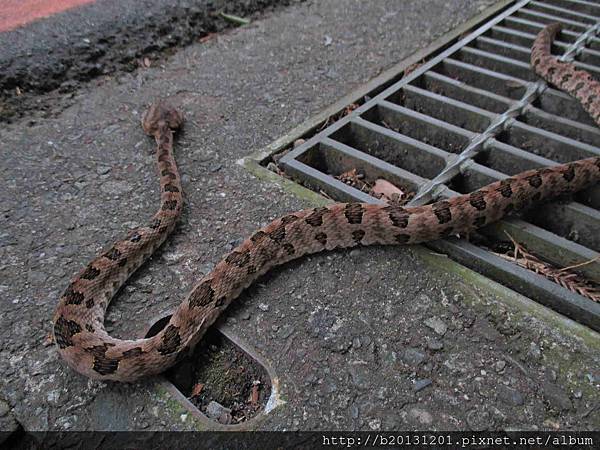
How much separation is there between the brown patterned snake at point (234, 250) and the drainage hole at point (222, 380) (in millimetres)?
114

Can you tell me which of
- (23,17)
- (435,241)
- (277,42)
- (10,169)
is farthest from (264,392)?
(23,17)

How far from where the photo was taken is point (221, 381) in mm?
2762

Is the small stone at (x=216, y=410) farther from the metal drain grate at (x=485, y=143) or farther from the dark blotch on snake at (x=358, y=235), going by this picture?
the metal drain grate at (x=485, y=143)

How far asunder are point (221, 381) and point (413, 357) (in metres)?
0.98

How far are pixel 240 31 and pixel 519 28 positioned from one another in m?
2.75

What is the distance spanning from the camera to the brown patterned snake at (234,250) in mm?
2688

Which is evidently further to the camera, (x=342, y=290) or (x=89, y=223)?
(x=89, y=223)

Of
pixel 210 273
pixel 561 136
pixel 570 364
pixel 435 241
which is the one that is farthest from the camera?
pixel 561 136

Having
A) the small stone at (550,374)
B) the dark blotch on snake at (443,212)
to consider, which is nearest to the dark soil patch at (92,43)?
the dark blotch on snake at (443,212)

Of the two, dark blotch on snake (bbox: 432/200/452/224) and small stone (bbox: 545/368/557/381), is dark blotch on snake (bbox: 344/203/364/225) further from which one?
small stone (bbox: 545/368/557/381)

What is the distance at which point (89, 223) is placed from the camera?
11.6 feet

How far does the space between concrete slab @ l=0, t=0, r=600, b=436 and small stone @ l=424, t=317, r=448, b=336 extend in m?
0.01

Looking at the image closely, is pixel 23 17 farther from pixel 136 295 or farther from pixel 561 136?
pixel 561 136

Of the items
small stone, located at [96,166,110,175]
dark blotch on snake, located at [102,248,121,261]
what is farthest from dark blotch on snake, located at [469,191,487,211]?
small stone, located at [96,166,110,175]
